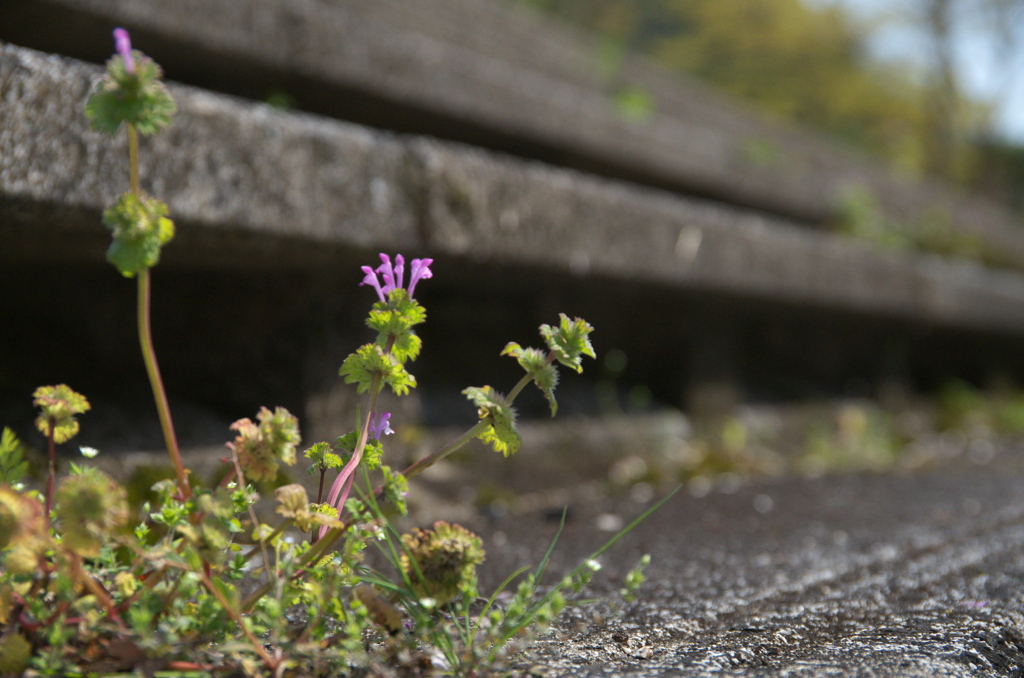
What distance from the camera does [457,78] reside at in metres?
2.17

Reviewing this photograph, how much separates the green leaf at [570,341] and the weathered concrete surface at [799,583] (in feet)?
1.02

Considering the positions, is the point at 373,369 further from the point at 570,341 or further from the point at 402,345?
the point at 570,341

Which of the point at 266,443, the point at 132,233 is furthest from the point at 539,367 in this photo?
the point at 132,233

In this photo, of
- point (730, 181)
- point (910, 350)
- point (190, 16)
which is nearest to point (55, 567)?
point (190, 16)

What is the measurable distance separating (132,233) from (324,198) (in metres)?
0.76

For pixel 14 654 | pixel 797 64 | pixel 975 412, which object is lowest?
pixel 14 654

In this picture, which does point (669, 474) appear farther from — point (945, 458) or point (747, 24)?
point (747, 24)

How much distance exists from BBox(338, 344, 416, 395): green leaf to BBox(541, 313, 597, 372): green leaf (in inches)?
6.0

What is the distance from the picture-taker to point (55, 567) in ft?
2.23

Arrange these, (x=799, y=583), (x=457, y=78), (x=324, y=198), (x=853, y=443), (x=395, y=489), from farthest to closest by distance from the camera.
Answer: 1. (x=853, y=443)
2. (x=457, y=78)
3. (x=324, y=198)
4. (x=799, y=583)
5. (x=395, y=489)

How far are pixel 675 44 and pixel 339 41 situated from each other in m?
19.1

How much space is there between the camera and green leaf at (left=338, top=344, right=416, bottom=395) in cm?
79

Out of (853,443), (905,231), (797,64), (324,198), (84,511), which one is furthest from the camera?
(797,64)

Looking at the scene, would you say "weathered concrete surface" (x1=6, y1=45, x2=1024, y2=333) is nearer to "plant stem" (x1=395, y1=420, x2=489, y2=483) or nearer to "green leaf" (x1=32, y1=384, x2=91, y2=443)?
"green leaf" (x1=32, y1=384, x2=91, y2=443)
